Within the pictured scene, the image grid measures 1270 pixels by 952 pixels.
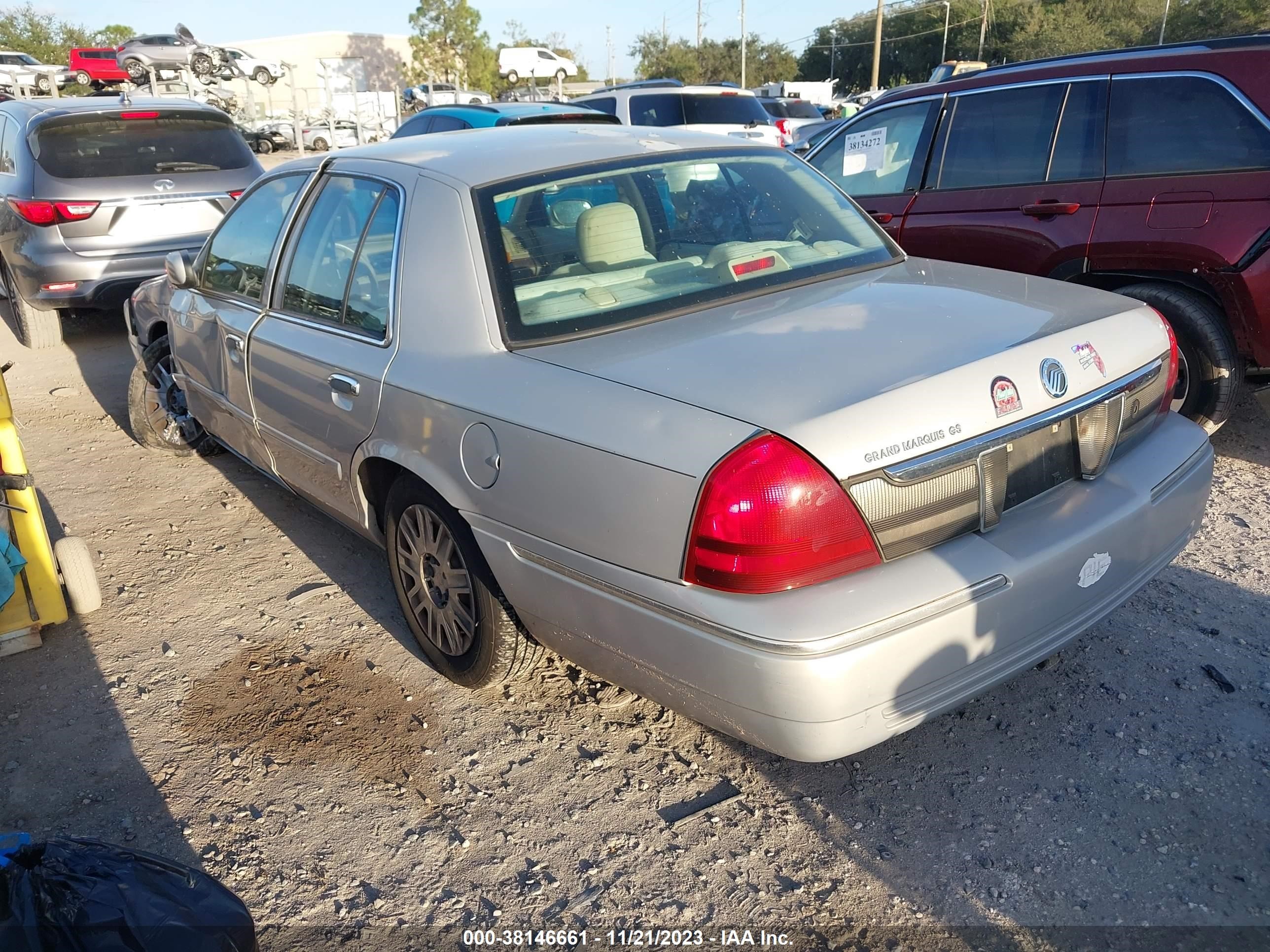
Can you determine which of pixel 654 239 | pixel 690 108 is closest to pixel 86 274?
pixel 654 239

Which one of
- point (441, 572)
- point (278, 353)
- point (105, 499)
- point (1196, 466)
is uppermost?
point (278, 353)

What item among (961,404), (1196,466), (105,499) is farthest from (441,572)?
(105,499)

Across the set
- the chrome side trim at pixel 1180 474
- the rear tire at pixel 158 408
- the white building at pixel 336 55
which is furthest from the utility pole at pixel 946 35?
the chrome side trim at pixel 1180 474

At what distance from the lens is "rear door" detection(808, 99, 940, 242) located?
18.6 feet

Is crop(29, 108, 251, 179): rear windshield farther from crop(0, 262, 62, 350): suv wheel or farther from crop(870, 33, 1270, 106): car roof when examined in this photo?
crop(870, 33, 1270, 106): car roof

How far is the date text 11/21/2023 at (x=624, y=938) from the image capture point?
7.62 ft

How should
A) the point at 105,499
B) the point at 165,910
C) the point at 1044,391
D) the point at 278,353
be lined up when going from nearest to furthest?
the point at 165,910 < the point at 1044,391 < the point at 278,353 < the point at 105,499

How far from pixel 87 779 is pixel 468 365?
5.46 ft

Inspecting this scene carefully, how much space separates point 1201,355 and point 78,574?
481cm

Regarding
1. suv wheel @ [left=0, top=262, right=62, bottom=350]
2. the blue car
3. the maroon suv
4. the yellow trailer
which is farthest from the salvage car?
the blue car

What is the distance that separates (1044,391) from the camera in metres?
2.49

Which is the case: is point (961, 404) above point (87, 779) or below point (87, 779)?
above

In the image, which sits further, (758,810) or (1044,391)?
(758,810)

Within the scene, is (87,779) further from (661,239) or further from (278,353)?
(661,239)
